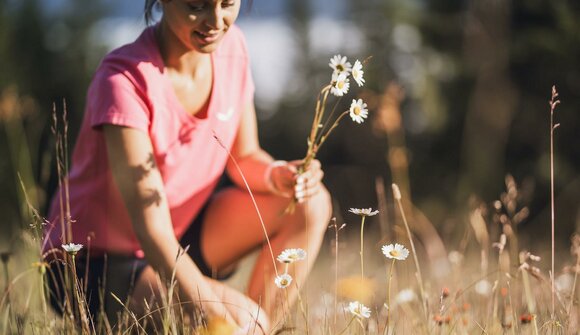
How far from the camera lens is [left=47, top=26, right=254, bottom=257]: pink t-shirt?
6.29 ft

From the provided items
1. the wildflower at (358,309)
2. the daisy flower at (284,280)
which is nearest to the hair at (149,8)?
the daisy flower at (284,280)

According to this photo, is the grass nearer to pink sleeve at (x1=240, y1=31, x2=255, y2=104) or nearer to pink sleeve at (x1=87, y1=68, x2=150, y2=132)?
pink sleeve at (x1=87, y1=68, x2=150, y2=132)

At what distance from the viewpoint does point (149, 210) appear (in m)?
1.83

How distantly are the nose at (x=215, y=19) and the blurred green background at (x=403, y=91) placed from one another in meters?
1.23

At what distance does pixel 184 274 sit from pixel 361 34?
4013 mm

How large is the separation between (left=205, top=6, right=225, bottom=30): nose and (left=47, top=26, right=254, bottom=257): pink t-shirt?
22 centimetres

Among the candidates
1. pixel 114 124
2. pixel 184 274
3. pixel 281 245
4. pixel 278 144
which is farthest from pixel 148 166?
pixel 278 144

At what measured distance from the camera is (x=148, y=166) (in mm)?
1851

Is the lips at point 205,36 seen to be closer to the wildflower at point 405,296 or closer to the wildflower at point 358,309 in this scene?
the wildflower at point 358,309

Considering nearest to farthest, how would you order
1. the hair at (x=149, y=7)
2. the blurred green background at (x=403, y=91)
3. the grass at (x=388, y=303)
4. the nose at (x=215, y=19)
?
the grass at (x=388, y=303)
the nose at (x=215, y=19)
the hair at (x=149, y=7)
the blurred green background at (x=403, y=91)

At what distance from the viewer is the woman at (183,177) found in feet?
6.05

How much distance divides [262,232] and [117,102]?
59 cm

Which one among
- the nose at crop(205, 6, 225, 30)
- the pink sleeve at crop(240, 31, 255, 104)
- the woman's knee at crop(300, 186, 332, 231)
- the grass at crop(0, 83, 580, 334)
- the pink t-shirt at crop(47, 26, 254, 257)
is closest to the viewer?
the grass at crop(0, 83, 580, 334)

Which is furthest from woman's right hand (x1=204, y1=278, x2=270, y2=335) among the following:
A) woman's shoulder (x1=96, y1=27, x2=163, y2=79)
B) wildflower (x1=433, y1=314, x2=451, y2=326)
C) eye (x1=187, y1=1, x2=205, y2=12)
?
eye (x1=187, y1=1, x2=205, y2=12)
